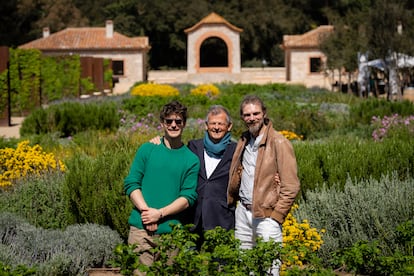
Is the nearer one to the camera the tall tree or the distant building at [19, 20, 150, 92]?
the tall tree

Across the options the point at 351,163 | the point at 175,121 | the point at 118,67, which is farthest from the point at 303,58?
the point at 175,121

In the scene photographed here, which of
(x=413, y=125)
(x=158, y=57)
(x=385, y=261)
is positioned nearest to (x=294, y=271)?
(x=385, y=261)

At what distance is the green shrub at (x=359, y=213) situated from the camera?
522 cm

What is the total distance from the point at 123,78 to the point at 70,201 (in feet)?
127

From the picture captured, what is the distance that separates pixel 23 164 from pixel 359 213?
3762 millimetres

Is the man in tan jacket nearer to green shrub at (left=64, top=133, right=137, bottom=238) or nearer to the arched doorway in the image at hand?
green shrub at (left=64, top=133, right=137, bottom=238)

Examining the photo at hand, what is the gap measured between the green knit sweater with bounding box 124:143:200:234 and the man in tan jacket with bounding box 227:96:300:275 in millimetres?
310

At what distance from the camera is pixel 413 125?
37.8 feet

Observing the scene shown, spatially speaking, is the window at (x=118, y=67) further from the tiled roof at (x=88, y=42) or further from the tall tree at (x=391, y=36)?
the tall tree at (x=391, y=36)

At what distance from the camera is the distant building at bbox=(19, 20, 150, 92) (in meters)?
43.5

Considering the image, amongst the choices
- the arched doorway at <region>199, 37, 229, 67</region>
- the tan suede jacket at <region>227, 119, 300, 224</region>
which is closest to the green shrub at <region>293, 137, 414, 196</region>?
the tan suede jacket at <region>227, 119, 300, 224</region>

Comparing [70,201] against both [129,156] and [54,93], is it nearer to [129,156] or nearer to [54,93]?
[129,156]

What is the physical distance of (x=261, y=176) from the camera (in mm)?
3992

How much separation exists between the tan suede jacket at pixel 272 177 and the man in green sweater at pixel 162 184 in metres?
0.35
